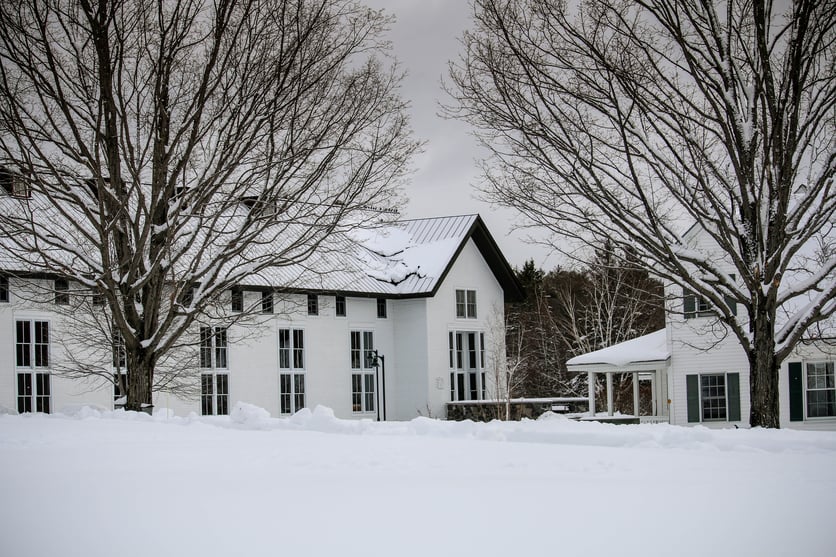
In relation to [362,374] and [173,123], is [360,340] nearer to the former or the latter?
[362,374]

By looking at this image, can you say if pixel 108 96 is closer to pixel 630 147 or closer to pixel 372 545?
pixel 630 147

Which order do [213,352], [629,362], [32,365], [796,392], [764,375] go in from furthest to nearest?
1. [213,352]
2. [629,362]
3. [32,365]
4. [796,392]
5. [764,375]

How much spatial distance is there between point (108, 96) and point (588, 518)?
39.3ft

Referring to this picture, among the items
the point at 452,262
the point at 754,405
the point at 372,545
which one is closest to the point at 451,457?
the point at 372,545

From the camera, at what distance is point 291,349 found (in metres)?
35.9

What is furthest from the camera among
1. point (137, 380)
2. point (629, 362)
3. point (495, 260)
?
point (495, 260)

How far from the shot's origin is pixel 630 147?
1517cm

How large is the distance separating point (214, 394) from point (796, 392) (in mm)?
18795

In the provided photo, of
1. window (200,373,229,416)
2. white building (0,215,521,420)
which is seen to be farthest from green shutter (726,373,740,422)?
window (200,373,229,416)

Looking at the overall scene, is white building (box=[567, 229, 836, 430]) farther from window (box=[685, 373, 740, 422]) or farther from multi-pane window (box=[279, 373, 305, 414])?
A: multi-pane window (box=[279, 373, 305, 414])

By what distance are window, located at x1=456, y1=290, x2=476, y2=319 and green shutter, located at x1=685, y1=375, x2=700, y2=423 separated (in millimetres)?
14149

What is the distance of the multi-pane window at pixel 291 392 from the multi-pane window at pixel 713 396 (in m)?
14.7

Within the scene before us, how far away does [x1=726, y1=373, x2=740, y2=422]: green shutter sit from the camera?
93.0ft

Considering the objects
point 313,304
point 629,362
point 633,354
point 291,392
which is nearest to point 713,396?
point 629,362
